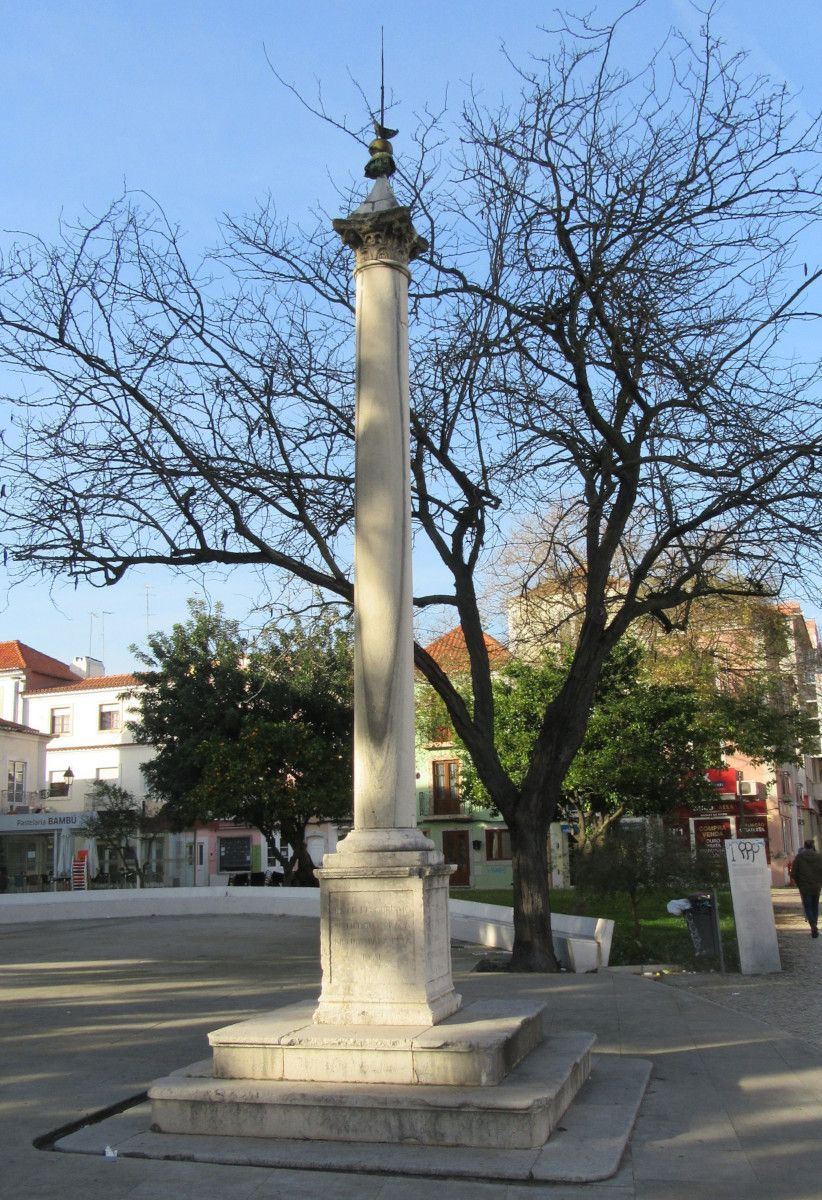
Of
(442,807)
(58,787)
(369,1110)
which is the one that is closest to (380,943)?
(369,1110)

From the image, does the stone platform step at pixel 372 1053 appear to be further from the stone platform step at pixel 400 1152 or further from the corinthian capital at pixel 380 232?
the corinthian capital at pixel 380 232

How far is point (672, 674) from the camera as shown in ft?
92.9

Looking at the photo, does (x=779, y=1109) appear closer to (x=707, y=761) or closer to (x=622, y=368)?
(x=622, y=368)

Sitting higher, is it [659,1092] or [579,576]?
[579,576]

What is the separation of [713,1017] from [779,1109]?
361 cm

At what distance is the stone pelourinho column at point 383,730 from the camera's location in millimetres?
6477

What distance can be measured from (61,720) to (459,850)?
834 inches

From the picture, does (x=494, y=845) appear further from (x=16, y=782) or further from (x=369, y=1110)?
(x=369, y=1110)

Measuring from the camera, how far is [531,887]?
41.9ft

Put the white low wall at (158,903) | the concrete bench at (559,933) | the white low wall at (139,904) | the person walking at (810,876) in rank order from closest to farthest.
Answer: the concrete bench at (559,933), the person walking at (810,876), the white low wall at (158,903), the white low wall at (139,904)

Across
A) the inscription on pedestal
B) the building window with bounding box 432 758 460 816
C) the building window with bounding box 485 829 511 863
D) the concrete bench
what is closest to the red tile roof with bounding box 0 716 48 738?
the building window with bounding box 432 758 460 816

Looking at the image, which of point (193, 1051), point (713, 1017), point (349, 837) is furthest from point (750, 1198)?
point (713, 1017)

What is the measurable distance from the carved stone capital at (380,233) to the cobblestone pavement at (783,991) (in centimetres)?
674

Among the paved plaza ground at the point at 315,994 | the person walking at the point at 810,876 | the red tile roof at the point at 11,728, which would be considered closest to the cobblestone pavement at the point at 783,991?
the paved plaza ground at the point at 315,994
